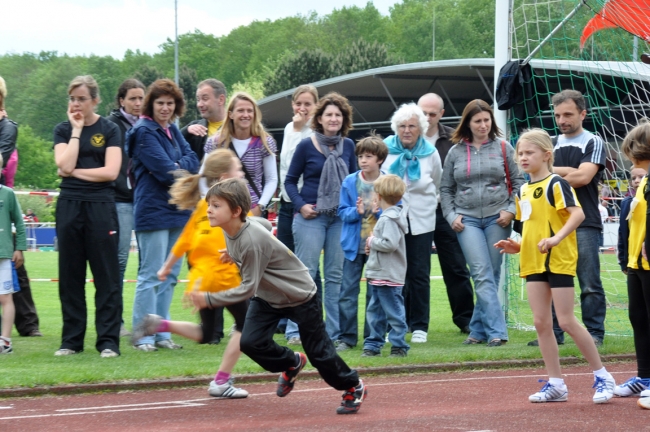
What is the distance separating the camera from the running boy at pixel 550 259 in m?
6.52

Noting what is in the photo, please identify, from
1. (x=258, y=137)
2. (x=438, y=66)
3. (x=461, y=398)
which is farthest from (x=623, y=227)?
(x=438, y=66)

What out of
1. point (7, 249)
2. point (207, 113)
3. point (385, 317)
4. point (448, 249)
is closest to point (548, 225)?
point (385, 317)

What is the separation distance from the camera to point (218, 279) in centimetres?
686

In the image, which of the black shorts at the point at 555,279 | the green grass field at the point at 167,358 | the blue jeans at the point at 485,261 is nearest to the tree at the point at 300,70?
the green grass field at the point at 167,358

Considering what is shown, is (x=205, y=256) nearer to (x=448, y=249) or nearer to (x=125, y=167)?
(x=125, y=167)

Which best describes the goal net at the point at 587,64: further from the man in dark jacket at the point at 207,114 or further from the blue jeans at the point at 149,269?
the blue jeans at the point at 149,269

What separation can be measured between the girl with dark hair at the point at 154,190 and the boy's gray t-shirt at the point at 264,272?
2.77 m

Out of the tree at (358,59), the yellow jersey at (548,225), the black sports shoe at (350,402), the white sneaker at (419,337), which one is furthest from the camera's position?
the tree at (358,59)

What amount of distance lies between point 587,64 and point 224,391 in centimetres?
757

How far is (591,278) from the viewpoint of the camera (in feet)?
29.9

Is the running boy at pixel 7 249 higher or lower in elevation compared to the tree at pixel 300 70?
lower

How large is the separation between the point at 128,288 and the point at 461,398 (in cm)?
1168

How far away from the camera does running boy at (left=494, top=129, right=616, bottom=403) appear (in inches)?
257

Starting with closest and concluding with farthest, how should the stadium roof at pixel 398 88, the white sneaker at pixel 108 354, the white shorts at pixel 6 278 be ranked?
the white sneaker at pixel 108 354
the white shorts at pixel 6 278
the stadium roof at pixel 398 88
